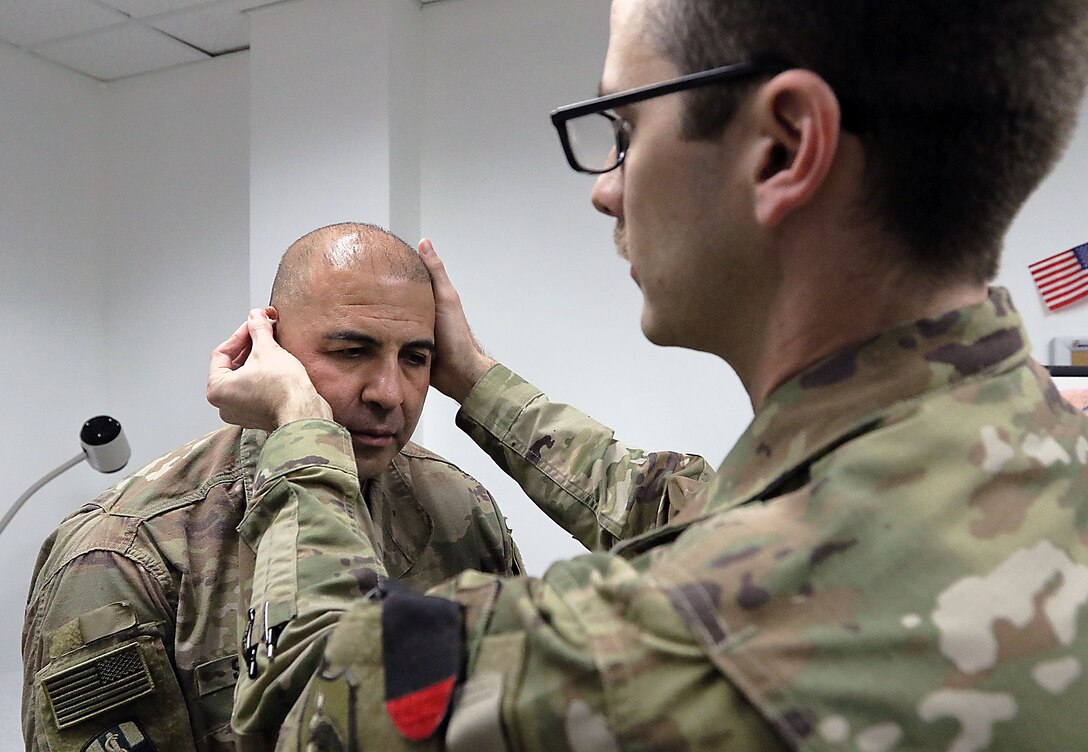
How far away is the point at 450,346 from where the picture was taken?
1.52 meters

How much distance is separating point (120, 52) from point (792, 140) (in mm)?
3354

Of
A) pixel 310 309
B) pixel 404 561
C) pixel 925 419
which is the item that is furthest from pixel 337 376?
pixel 925 419

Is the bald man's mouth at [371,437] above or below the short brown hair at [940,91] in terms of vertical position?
below

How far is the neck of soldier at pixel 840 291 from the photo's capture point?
657 millimetres

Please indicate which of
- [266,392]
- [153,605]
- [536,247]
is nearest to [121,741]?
[153,605]

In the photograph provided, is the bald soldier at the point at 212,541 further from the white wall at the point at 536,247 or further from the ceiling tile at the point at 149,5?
the ceiling tile at the point at 149,5

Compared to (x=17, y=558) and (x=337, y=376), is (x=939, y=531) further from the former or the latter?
(x=17, y=558)

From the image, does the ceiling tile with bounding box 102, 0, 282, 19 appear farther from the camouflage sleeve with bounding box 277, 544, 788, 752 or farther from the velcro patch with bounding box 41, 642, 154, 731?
the camouflage sleeve with bounding box 277, 544, 788, 752

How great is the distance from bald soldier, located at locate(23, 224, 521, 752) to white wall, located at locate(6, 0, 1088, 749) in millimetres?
1219

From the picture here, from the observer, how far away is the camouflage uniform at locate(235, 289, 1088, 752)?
20.6 inches

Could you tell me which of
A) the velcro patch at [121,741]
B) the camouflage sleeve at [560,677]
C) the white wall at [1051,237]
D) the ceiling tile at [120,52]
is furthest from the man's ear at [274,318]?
the ceiling tile at [120,52]

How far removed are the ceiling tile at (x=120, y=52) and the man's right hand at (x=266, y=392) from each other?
7.87 feet

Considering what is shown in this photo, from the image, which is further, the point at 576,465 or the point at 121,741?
the point at 576,465

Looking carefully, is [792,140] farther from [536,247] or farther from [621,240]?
[536,247]
